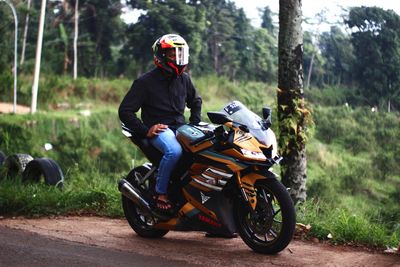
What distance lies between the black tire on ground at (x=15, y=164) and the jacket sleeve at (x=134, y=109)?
15.3 feet

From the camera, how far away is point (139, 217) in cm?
598

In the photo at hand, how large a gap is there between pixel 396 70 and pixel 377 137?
11.8 ft

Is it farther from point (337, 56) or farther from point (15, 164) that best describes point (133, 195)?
point (337, 56)

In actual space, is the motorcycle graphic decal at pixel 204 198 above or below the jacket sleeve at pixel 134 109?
below

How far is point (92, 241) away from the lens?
5527 mm

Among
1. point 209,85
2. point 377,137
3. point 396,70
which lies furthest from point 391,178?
point 209,85

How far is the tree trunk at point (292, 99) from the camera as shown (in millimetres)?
7621

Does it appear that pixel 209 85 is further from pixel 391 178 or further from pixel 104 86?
pixel 391 178

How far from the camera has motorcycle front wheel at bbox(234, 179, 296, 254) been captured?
465cm

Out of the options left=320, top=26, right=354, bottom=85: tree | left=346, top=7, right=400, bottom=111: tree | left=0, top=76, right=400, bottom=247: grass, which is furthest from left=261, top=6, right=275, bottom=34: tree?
left=346, top=7, right=400, bottom=111: tree

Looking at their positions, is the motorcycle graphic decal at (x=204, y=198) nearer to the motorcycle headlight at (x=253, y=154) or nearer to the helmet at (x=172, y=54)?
the motorcycle headlight at (x=253, y=154)

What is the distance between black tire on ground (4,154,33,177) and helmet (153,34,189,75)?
4.99 meters

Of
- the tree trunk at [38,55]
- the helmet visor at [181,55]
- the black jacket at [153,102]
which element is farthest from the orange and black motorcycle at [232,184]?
the tree trunk at [38,55]

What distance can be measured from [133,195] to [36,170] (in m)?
3.84
